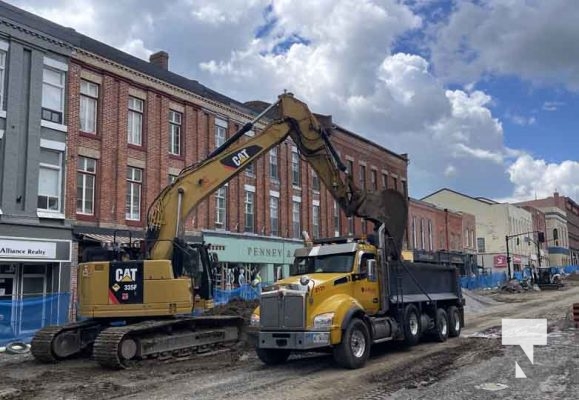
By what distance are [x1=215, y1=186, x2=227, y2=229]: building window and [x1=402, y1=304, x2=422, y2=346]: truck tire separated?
15.8 metres

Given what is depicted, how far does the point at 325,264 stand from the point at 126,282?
461cm

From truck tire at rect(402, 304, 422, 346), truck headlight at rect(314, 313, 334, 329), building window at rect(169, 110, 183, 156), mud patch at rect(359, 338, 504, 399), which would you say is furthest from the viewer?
building window at rect(169, 110, 183, 156)

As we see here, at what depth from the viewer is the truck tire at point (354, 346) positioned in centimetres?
1268

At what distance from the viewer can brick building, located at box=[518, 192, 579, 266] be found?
10306cm

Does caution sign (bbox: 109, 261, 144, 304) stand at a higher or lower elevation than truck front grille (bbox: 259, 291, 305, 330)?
higher

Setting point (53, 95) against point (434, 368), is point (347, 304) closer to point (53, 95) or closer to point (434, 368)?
point (434, 368)

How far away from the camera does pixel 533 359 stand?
13586mm

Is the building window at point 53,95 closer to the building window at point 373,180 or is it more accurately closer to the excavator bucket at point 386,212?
the excavator bucket at point 386,212

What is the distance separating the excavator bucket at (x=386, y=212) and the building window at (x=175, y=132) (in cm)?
1408

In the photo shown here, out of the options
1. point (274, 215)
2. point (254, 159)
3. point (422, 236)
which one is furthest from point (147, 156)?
point (422, 236)

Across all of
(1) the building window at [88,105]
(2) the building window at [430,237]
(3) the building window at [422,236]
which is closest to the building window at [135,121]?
(1) the building window at [88,105]

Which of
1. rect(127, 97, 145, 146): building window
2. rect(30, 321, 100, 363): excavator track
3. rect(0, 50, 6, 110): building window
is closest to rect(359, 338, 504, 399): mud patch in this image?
rect(30, 321, 100, 363): excavator track

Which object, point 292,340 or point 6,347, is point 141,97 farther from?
point 292,340

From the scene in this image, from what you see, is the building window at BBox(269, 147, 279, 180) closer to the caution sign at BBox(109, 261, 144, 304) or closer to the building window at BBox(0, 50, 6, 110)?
the building window at BBox(0, 50, 6, 110)
